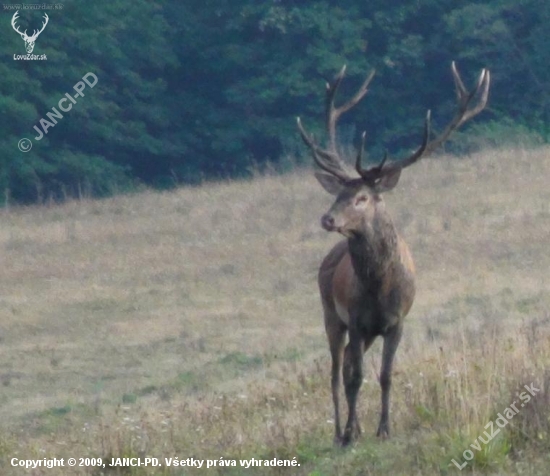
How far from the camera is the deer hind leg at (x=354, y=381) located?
825 centimetres

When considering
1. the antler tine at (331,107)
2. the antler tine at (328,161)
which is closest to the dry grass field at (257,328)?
the antler tine at (328,161)

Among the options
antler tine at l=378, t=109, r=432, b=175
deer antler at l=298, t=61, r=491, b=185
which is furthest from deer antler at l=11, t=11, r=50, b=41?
antler tine at l=378, t=109, r=432, b=175

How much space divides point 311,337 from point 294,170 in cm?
1369

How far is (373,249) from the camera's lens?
8211 mm

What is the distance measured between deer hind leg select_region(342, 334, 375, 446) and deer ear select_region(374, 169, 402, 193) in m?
0.91

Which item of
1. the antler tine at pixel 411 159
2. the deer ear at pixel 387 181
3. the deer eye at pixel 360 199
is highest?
the antler tine at pixel 411 159

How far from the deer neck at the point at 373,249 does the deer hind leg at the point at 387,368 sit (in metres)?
0.36

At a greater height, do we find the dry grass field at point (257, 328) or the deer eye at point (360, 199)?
the deer eye at point (360, 199)

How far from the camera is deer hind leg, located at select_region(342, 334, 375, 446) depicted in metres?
8.25

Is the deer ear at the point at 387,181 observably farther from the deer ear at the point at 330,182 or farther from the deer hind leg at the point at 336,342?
the deer hind leg at the point at 336,342

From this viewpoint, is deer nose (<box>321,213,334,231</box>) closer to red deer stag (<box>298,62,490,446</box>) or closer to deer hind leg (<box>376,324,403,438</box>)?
red deer stag (<box>298,62,490,446</box>)

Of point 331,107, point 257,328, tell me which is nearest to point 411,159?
point 331,107

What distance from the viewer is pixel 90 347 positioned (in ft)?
50.4

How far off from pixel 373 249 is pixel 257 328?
7.39 meters
